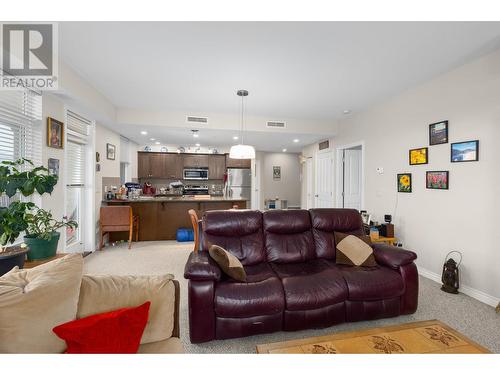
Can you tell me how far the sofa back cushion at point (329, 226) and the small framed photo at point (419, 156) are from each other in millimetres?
1363

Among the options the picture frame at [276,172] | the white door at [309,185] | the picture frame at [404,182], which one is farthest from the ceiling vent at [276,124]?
the picture frame at [276,172]

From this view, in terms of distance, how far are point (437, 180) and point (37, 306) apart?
4.00m

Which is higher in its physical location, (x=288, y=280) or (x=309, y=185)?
(x=309, y=185)

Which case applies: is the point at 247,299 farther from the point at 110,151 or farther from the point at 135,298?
the point at 110,151

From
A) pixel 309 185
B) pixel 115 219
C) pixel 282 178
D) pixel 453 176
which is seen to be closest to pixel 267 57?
pixel 453 176

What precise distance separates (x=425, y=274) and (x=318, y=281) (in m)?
2.27

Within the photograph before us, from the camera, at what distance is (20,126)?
2582mm

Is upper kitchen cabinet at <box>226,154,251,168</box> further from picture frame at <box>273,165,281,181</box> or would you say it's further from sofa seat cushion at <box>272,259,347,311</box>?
sofa seat cushion at <box>272,259,347,311</box>

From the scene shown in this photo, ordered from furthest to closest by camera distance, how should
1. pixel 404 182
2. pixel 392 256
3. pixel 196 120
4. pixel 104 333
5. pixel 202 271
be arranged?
1. pixel 196 120
2. pixel 404 182
3. pixel 392 256
4. pixel 202 271
5. pixel 104 333

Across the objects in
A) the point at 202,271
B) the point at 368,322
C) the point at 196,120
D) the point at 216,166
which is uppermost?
the point at 196,120

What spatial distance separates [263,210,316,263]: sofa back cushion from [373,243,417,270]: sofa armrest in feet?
2.15

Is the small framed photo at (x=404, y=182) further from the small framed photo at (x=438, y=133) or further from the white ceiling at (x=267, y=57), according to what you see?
the white ceiling at (x=267, y=57)

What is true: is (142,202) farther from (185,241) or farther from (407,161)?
(407,161)

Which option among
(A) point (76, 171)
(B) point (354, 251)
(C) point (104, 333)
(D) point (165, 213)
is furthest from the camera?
(D) point (165, 213)
